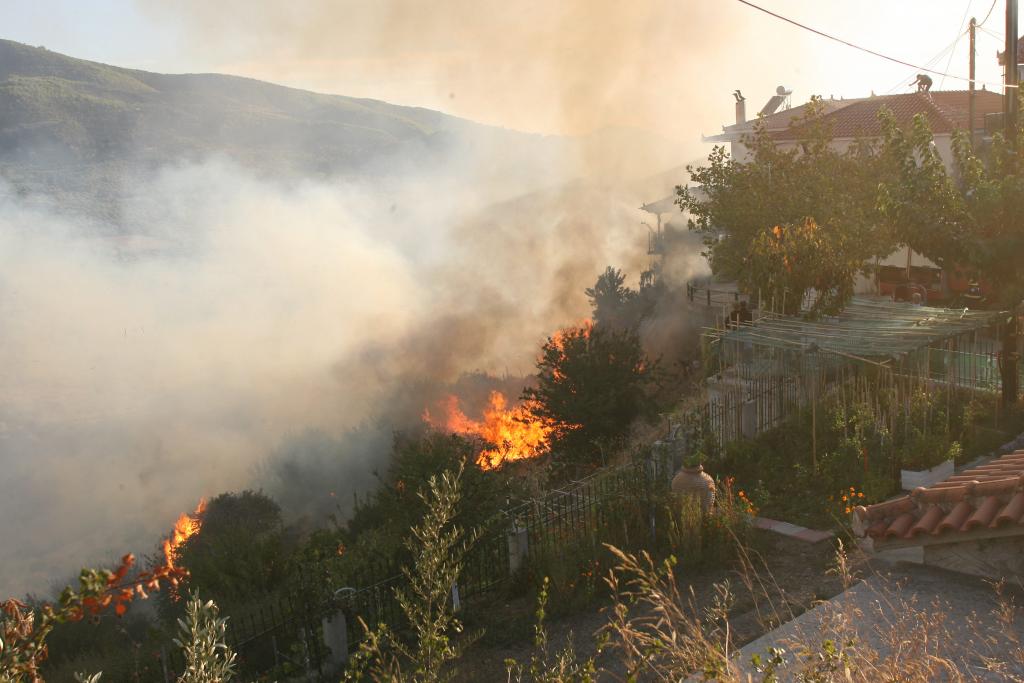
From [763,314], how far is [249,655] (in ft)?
35.7

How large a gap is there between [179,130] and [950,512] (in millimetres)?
78511

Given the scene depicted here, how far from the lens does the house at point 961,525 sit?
6.02 m

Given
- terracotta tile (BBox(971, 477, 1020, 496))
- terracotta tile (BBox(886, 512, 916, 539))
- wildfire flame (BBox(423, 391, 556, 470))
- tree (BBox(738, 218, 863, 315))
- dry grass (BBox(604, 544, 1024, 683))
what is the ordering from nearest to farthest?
dry grass (BBox(604, 544, 1024, 683))
terracotta tile (BBox(971, 477, 1020, 496))
terracotta tile (BBox(886, 512, 916, 539))
tree (BBox(738, 218, 863, 315))
wildfire flame (BBox(423, 391, 556, 470))

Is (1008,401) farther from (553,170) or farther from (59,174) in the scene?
(553,170)

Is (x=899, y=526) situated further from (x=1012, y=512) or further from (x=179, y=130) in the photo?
(x=179, y=130)

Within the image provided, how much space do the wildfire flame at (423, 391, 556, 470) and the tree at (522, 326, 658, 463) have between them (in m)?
0.56

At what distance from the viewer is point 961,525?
619cm

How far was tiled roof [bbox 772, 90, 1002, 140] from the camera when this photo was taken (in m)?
28.8

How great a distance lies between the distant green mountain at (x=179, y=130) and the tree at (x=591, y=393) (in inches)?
1981

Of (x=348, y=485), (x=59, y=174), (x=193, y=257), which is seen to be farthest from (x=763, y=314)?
(x=59, y=174)

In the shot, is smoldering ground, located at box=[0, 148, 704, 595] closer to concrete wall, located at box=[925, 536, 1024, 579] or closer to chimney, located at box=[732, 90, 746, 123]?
chimney, located at box=[732, 90, 746, 123]

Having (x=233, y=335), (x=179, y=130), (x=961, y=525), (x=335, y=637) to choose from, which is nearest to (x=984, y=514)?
(x=961, y=525)

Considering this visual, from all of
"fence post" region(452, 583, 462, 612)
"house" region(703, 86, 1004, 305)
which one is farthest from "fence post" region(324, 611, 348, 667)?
"house" region(703, 86, 1004, 305)

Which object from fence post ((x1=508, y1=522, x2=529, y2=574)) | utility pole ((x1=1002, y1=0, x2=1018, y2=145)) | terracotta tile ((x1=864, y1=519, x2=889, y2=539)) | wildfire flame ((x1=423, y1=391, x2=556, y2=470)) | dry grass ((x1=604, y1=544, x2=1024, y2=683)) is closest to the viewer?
dry grass ((x1=604, y1=544, x2=1024, y2=683))
